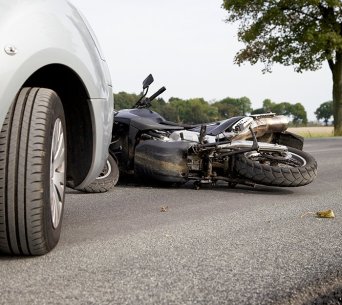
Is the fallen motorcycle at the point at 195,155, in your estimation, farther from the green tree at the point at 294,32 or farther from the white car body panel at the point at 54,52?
the green tree at the point at 294,32

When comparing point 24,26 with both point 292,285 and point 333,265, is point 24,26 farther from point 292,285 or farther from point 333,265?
point 333,265

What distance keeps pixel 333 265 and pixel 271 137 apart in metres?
4.42

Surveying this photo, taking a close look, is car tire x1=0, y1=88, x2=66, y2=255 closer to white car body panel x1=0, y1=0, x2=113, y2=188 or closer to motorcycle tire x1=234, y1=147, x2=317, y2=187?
white car body panel x1=0, y1=0, x2=113, y2=188

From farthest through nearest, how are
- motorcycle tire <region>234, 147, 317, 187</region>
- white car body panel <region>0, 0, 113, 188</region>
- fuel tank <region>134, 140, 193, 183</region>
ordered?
fuel tank <region>134, 140, 193, 183</region>
motorcycle tire <region>234, 147, 317, 187</region>
white car body panel <region>0, 0, 113, 188</region>

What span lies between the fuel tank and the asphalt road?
3.23ft

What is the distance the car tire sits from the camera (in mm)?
2748

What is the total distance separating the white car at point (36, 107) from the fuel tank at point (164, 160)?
275 centimetres

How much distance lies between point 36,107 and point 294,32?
26.4 meters

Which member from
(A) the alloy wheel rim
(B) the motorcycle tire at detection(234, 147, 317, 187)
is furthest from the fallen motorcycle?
(A) the alloy wheel rim

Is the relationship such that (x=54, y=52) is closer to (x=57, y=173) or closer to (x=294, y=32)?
(x=57, y=173)

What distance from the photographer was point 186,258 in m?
2.96

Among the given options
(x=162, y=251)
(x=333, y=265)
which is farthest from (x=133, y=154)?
(x=333, y=265)

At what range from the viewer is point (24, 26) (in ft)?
8.89

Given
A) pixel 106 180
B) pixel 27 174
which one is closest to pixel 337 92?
pixel 106 180
